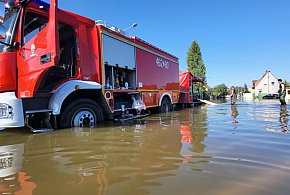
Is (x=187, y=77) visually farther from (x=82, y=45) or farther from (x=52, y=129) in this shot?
(x=52, y=129)

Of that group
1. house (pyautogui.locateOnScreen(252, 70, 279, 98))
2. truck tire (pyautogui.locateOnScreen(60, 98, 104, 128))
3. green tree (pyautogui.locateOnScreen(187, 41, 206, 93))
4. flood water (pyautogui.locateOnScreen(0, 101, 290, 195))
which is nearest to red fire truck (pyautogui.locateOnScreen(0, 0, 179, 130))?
truck tire (pyautogui.locateOnScreen(60, 98, 104, 128))

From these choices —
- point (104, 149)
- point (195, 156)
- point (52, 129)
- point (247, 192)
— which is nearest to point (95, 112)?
point (52, 129)

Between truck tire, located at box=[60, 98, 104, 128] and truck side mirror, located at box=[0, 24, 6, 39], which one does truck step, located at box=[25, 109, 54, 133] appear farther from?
truck side mirror, located at box=[0, 24, 6, 39]

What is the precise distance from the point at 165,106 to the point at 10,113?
25.7 ft

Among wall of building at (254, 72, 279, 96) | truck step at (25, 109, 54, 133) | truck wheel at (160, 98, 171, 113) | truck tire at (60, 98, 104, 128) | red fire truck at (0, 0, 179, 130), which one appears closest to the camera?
red fire truck at (0, 0, 179, 130)

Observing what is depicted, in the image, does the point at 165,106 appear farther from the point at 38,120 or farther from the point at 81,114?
the point at 38,120

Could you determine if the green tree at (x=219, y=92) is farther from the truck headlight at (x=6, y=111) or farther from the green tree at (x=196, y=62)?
the truck headlight at (x=6, y=111)

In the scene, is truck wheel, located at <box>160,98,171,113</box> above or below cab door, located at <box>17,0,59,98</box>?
below

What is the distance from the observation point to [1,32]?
205 inches

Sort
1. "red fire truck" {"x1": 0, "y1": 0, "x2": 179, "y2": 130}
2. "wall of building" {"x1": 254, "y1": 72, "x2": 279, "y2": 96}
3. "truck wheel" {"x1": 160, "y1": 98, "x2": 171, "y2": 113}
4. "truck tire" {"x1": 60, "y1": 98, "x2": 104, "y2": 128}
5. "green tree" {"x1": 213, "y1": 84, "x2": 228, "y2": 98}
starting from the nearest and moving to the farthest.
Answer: "red fire truck" {"x1": 0, "y1": 0, "x2": 179, "y2": 130} → "truck tire" {"x1": 60, "y1": 98, "x2": 104, "y2": 128} → "truck wheel" {"x1": 160, "y1": 98, "x2": 171, "y2": 113} → "green tree" {"x1": 213, "y1": 84, "x2": 228, "y2": 98} → "wall of building" {"x1": 254, "y1": 72, "x2": 279, "y2": 96}

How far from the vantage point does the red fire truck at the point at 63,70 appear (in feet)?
16.7

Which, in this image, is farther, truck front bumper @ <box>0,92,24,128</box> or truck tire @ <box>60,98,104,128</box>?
truck tire @ <box>60,98,104,128</box>

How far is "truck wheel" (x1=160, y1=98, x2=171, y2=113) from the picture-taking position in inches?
449

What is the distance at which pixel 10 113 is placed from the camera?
4965 mm
